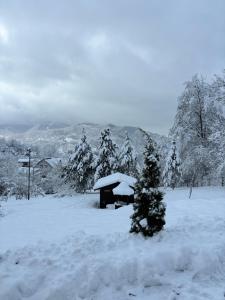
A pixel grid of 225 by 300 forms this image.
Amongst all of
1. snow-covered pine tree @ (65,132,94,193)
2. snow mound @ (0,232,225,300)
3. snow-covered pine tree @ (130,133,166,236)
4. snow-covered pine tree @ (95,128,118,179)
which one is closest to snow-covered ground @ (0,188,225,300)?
snow mound @ (0,232,225,300)

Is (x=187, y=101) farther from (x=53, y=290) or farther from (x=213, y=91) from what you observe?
(x=53, y=290)

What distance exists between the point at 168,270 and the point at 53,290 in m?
3.17

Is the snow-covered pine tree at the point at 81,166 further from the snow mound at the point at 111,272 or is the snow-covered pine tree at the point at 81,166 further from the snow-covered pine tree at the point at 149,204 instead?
the snow mound at the point at 111,272

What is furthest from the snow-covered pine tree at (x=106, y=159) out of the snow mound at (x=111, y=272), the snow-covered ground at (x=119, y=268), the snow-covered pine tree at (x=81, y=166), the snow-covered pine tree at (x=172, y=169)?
the snow mound at (x=111, y=272)

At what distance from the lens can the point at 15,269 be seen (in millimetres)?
9055

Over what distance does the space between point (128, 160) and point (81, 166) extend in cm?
809

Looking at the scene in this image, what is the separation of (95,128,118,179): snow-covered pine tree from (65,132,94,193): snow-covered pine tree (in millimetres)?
1141

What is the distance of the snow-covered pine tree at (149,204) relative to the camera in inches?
441

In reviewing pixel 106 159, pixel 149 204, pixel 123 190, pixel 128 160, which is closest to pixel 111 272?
pixel 149 204

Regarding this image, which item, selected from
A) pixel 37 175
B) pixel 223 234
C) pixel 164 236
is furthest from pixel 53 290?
pixel 37 175

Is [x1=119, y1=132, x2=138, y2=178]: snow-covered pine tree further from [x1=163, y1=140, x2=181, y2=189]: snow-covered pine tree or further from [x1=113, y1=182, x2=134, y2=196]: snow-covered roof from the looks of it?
[x1=113, y1=182, x2=134, y2=196]: snow-covered roof

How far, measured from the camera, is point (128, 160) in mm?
47094

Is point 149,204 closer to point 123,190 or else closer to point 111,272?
point 111,272

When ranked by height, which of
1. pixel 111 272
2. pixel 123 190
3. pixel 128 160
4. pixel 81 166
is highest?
pixel 128 160
